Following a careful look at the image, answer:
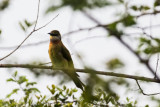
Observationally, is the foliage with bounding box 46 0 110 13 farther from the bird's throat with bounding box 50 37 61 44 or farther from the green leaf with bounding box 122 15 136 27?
the bird's throat with bounding box 50 37 61 44

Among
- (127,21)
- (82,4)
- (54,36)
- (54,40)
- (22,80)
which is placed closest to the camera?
(82,4)

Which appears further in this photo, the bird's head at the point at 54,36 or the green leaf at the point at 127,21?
the bird's head at the point at 54,36

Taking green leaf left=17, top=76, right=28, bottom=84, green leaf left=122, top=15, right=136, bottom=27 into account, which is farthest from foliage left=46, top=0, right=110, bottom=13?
green leaf left=17, top=76, right=28, bottom=84

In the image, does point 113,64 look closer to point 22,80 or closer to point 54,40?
point 22,80

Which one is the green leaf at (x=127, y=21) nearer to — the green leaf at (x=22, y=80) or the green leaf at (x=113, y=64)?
the green leaf at (x=113, y=64)

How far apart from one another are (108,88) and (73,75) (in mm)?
3800

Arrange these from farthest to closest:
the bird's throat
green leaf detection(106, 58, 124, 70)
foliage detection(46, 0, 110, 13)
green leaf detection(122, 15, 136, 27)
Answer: the bird's throat < green leaf detection(122, 15, 136, 27) < green leaf detection(106, 58, 124, 70) < foliage detection(46, 0, 110, 13)

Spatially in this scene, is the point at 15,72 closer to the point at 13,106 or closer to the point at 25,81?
the point at 25,81

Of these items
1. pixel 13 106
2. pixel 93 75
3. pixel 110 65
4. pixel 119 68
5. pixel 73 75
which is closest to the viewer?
pixel 93 75

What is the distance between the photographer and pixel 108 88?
1.56 meters

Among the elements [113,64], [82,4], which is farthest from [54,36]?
[82,4]

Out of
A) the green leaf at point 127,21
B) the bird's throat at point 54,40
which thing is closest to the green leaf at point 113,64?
the green leaf at point 127,21

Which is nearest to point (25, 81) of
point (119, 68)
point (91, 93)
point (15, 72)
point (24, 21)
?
point (15, 72)

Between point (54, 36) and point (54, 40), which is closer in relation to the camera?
point (54, 40)
